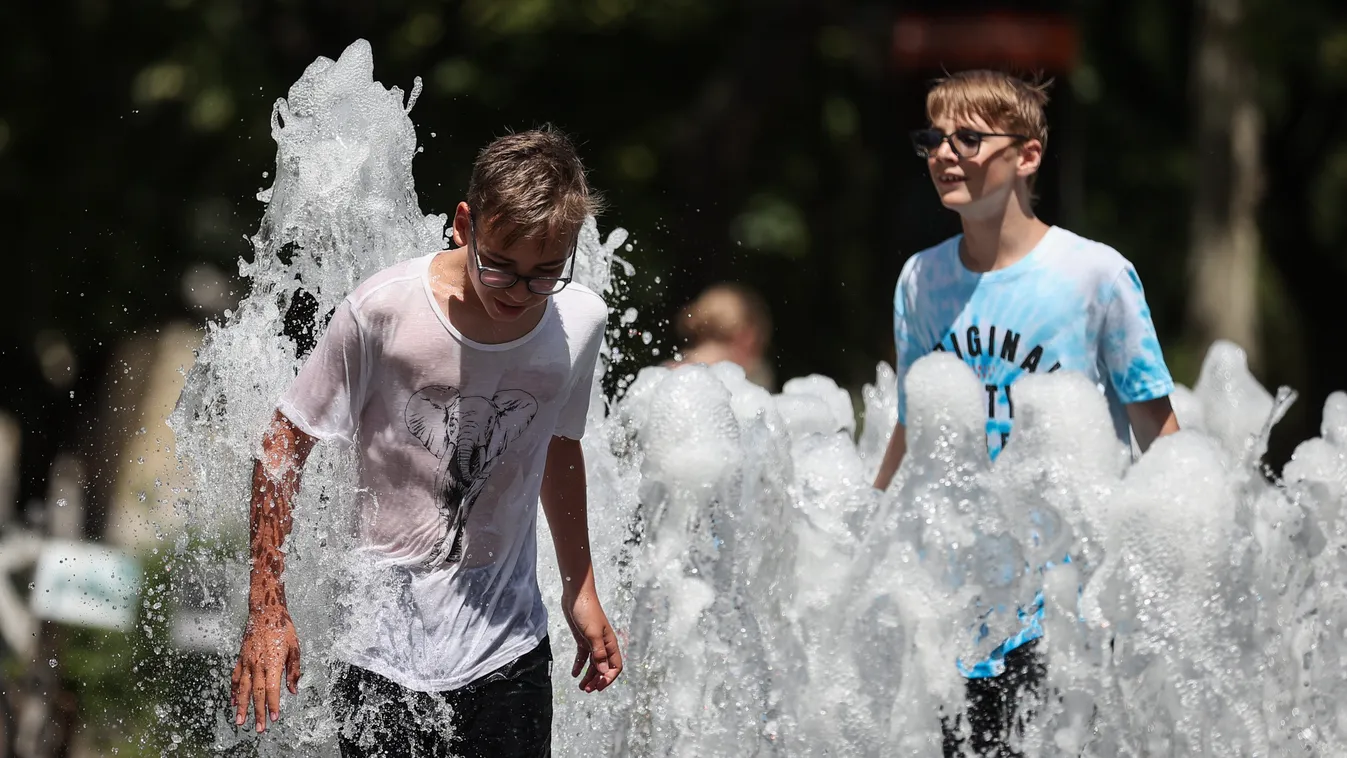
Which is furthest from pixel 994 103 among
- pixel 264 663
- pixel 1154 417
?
pixel 264 663

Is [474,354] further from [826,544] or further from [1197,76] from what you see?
[1197,76]

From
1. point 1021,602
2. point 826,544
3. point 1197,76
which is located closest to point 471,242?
point 826,544

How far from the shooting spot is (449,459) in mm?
2768

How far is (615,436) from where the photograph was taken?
4184 mm

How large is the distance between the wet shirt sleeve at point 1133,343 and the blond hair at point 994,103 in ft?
1.38

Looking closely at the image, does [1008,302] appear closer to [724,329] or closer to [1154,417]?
[1154,417]

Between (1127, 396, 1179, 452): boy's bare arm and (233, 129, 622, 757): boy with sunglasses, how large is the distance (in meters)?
1.19

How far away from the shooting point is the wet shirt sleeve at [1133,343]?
3.31 meters

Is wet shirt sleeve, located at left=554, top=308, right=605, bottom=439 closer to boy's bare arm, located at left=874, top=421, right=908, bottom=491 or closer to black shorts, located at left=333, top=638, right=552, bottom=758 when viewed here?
black shorts, located at left=333, top=638, right=552, bottom=758

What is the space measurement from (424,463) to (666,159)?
7.77 m

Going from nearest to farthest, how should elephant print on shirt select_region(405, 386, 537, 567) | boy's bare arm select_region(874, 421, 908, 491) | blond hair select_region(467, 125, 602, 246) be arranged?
blond hair select_region(467, 125, 602, 246)
elephant print on shirt select_region(405, 386, 537, 567)
boy's bare arm select_region(874, 421, 908, 491)

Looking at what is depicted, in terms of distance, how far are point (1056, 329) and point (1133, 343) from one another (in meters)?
0.16

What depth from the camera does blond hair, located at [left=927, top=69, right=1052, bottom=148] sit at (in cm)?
352

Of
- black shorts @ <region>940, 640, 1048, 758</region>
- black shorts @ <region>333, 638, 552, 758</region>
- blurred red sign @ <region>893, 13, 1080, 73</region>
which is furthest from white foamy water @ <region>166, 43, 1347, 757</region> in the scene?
blurred red sign @ <region>893, 13, 1080, 73</region>
